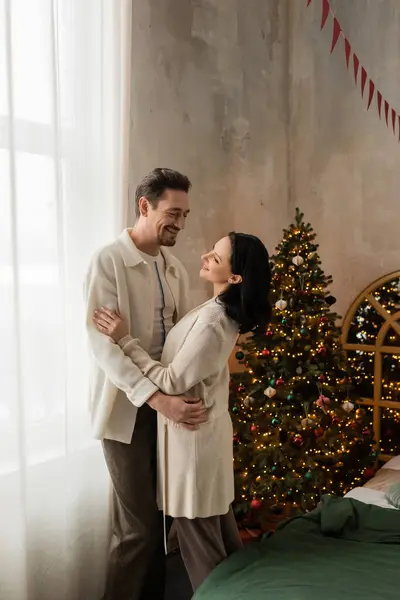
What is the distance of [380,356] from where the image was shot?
3617mm

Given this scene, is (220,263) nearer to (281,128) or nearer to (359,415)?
(359,415)

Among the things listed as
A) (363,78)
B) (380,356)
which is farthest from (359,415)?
(363,78)

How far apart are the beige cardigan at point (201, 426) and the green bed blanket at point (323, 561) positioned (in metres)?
0.23

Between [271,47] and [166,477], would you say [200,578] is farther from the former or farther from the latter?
[271,47]

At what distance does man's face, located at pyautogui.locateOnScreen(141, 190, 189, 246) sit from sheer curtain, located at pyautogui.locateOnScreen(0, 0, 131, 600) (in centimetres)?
41

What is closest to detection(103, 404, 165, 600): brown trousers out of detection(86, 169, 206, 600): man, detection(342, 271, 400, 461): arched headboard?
detection(86, 169, 206, 600): man

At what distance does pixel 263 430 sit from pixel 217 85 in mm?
2008

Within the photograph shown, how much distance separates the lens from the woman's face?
2156mm

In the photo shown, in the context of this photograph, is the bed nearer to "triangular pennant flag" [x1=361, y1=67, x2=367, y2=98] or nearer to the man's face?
the man's face

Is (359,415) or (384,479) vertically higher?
(359,415)

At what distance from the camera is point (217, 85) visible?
363cm

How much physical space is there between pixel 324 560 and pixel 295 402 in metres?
1.13

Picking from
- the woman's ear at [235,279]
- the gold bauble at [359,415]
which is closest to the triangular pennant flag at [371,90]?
the gold bauble at [359,415]

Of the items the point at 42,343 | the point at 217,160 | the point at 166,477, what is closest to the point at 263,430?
the point at 166,477
